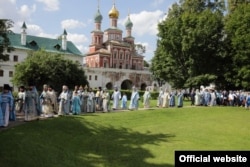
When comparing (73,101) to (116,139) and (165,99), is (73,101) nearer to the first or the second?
(116,139)

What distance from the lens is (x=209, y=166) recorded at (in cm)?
1049

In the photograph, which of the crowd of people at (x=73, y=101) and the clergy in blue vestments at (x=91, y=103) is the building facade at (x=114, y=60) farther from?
the clergy in blue vestments at (x=91, y=103)

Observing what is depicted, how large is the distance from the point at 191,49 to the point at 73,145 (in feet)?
89.8

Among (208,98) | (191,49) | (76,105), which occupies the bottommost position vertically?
(76,105)

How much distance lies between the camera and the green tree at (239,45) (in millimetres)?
38062

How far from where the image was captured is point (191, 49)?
133 feet

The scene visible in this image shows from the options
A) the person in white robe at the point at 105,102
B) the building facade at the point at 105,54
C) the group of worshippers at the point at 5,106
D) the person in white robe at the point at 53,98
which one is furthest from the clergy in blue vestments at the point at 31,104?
the building facade at the point at 105,54

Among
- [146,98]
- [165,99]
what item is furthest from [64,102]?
[165,99]

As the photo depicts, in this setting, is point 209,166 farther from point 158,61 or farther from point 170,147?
point 158,61

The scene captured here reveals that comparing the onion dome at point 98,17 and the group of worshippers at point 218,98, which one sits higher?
the onion dome at point 98,17

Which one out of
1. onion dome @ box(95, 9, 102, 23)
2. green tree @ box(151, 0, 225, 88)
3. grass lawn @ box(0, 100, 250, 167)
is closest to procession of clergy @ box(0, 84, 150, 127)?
grass lawn @ box(0, 100, 250, 167)

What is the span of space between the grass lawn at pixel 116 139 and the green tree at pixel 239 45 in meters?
15.4

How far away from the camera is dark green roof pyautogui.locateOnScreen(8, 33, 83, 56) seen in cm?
6366

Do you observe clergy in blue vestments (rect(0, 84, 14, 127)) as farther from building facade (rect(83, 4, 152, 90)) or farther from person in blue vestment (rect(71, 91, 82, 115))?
building facade (rect(83, 4, 152, 90))
